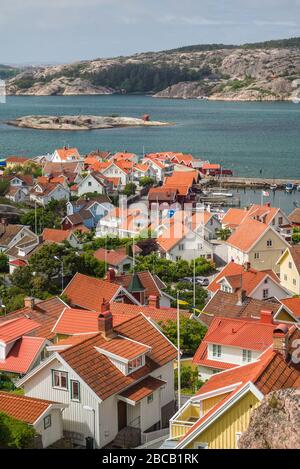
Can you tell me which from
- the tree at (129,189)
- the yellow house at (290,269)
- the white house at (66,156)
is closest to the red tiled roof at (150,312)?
the yellow house at (290,269)

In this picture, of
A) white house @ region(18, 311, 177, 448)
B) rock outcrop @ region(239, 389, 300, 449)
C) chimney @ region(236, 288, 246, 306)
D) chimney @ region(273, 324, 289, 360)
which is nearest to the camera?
rock outcrop @ region(239, 389, 300, 449)

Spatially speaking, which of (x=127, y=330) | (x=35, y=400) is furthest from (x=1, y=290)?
(x=35, y=400)

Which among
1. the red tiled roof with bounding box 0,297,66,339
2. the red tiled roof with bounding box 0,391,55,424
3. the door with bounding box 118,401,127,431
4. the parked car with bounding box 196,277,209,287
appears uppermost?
the red tiled roof with bounding box 0,391,55,424

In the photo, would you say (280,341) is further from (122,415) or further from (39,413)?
(39,413)

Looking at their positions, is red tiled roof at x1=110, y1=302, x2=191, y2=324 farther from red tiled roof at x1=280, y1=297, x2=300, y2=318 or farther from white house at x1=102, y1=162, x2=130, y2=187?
white house at x1=102, y1=162, x2=130, y2=187

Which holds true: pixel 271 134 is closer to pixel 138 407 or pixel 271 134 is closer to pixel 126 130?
pixel 126 130

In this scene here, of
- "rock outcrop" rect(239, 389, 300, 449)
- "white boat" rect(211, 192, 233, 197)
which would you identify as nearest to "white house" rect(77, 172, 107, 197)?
"white boat" rect(211, 192, 233, 197)
